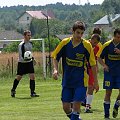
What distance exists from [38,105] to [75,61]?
200 inches

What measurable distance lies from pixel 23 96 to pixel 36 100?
1.50 meters

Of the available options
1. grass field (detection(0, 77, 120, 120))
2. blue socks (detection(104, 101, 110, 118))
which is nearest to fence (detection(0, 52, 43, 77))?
grass field (detection(0, 77, 120, 120))

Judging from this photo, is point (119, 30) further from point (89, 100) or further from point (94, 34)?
point (89, 100)

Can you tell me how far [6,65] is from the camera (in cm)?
2791

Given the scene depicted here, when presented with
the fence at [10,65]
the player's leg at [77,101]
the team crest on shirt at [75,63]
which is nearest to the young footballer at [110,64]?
the team crest on shirt at [75,63]

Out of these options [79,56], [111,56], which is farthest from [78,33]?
[111,56]

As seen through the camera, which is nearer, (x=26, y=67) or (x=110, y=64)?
(x=110, y=64)

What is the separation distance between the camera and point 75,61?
1045 centimetres

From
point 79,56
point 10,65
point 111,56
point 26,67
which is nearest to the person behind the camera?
point 79,56

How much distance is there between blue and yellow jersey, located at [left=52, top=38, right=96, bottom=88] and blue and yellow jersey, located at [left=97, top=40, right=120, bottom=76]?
1.73m

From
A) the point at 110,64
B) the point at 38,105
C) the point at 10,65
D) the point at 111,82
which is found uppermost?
the point at 110,64

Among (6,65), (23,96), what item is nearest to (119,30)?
(23,96)

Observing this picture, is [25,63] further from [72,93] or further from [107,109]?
[72,93]

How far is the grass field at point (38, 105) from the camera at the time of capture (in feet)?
42.5
